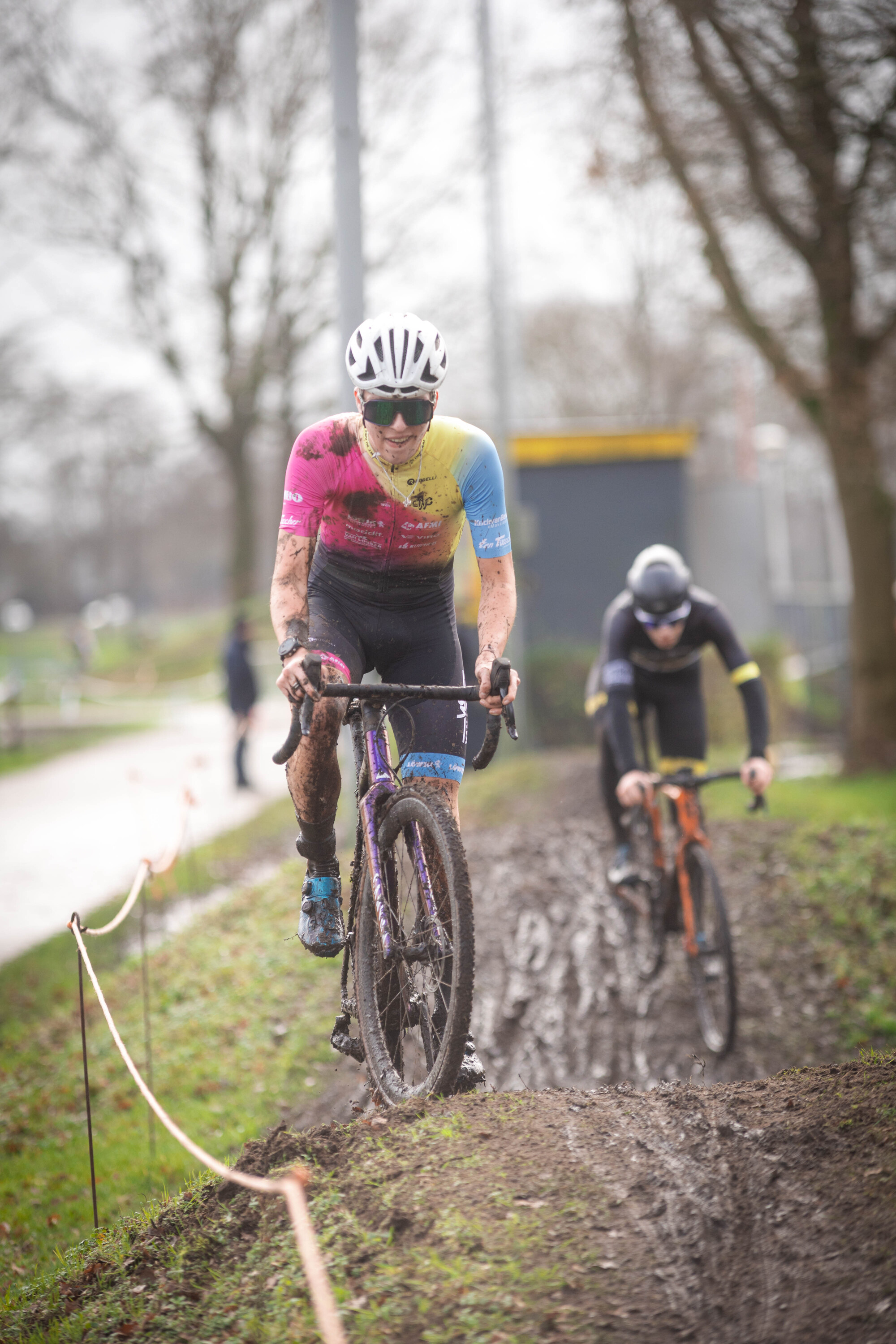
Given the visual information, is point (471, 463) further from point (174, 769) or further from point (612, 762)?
point (174, 769)

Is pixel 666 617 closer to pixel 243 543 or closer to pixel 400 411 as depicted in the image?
pixel 400 411

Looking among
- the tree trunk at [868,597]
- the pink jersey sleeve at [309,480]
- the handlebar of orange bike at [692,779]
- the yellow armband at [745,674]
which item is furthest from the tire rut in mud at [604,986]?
the tree trunk at [868,597]

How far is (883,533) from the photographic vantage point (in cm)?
1459

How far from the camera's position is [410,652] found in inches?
165

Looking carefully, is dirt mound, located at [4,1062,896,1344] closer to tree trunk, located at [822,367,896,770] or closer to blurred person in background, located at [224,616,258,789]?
tree trunk, located at [822,367,896,770]

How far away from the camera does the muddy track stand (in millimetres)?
6590

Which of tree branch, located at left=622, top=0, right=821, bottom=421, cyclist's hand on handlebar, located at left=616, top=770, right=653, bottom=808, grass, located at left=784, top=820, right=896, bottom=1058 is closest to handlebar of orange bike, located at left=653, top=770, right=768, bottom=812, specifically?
cyclist's hand on handlebar, located at left=616, top=770, right=653, bottom=808

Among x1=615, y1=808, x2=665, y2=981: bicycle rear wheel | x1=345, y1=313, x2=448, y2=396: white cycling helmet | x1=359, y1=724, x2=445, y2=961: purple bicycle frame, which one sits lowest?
x1=615, y1=808, x2=665, y2=981: bicycle rear wheel

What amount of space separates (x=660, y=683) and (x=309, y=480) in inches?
145

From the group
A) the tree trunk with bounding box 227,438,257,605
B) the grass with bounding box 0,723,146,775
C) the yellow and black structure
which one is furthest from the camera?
the tree trunk with bounding box 227,438,257,605

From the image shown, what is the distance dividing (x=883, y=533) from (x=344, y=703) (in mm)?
12131

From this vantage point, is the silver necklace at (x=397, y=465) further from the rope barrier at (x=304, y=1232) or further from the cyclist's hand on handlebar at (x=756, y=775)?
the cyclist's hand on handlebar at (x=756, y=775)

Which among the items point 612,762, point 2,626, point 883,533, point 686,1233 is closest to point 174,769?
point 883,533

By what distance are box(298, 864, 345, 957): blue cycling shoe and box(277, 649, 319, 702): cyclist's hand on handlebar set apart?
0.87m
